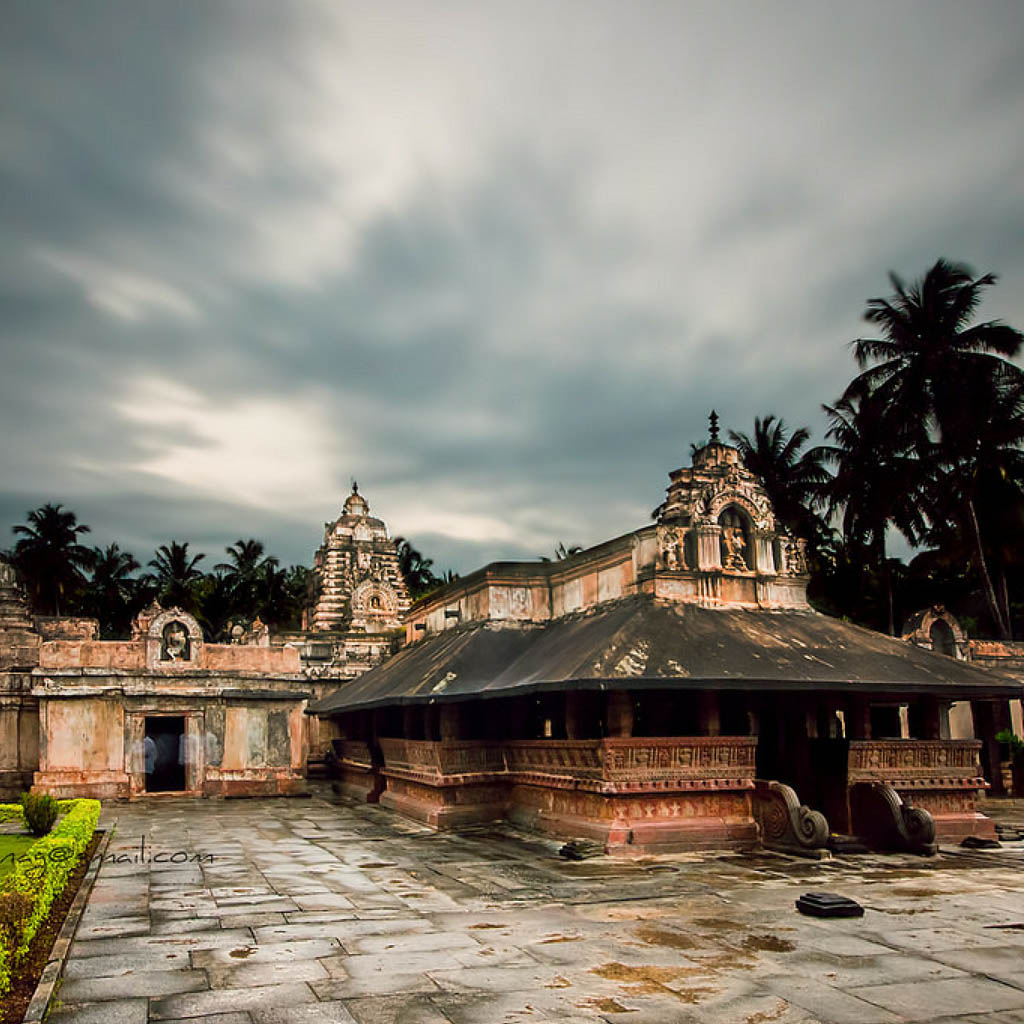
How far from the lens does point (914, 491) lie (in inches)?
1304

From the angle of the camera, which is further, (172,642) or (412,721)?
(172,642)

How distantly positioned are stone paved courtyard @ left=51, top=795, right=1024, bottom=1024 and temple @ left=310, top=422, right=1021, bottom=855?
1.02 m

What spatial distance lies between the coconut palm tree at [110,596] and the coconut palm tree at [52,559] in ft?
3.01

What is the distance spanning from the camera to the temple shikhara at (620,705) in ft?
44.0

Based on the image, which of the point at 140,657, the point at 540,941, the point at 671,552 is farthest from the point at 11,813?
the point at 540,941

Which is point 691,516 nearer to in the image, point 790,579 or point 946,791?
point 790,579

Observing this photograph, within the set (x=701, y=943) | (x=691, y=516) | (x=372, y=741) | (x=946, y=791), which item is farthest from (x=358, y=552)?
(x=701, y=943)

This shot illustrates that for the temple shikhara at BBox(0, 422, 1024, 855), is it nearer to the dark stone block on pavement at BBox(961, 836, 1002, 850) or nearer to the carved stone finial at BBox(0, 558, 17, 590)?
the dark stone block on pavement at BBox(961, 836, 1002, 850)

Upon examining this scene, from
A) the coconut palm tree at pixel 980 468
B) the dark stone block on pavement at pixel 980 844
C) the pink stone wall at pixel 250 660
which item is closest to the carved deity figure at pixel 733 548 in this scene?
the dark stone block on pavement at pixel 980 844

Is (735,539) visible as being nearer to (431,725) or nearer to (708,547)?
(708,547)

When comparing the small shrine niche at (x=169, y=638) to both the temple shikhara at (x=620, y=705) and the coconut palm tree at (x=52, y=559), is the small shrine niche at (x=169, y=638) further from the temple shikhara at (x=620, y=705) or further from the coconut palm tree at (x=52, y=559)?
the coconut palm tree at (x=52, y=559)

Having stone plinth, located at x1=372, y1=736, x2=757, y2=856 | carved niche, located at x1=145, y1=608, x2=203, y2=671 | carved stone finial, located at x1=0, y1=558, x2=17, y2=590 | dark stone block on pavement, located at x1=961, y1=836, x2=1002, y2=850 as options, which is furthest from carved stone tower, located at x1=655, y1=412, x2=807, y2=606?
carved stone finial, located at x1=0, y1=558, x2=17, y2=590

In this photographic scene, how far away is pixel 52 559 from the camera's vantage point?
59.2 m

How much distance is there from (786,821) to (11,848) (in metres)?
11.3
